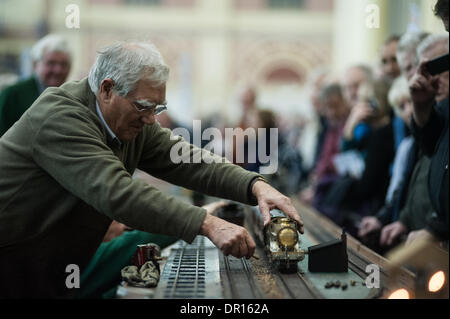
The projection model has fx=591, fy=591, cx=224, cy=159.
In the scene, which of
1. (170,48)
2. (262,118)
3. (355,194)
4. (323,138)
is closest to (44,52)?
(262,118)

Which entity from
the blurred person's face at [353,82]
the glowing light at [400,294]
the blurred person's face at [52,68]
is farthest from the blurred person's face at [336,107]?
the glowing light at [400,294]

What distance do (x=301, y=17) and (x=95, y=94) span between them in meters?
21.4

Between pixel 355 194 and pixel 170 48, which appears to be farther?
pixel 170 48

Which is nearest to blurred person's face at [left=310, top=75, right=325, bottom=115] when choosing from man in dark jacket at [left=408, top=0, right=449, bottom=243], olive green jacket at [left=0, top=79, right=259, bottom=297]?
man in dark jacket at [left=408, top=0, right=449, bottom=243]

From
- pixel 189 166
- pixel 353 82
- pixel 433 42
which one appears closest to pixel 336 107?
pixel 353 82

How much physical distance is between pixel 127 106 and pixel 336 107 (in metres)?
3.71

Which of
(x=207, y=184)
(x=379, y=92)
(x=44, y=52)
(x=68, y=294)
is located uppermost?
(x=44, y=52)

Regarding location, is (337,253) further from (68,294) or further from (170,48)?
(170,48)

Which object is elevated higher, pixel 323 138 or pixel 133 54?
pixel 133 54

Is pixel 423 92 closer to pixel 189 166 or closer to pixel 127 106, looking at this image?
pixel 189 166

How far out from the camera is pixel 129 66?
209cm

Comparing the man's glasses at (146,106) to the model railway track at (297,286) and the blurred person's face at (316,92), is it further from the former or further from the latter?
the blurred person's face at (316,92)

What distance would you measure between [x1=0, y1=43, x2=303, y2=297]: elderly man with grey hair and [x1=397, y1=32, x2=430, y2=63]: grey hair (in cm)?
173

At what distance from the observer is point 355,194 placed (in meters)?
4.49
